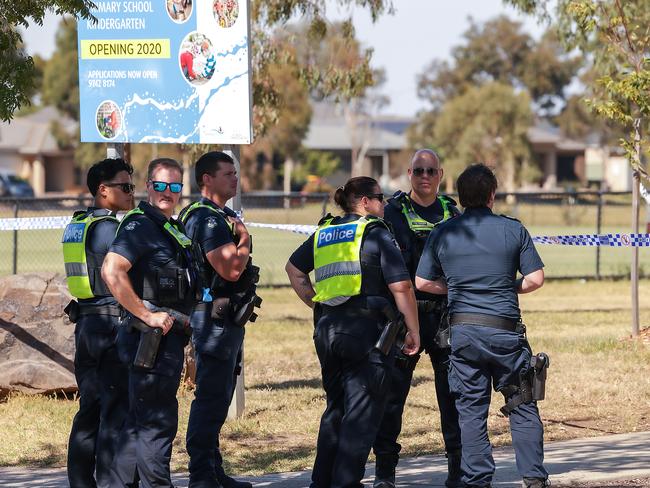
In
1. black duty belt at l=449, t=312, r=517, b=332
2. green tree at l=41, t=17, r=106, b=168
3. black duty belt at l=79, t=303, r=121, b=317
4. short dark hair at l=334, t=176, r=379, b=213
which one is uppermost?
green tree at l=41, t=17, r=106, b=168

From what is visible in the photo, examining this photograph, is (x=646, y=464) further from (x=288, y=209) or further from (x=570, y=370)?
(x=288, y=209)

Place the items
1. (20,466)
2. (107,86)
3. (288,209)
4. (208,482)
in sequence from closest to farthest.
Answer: (208,482)
(20,466)
(107,86)
(288,209)

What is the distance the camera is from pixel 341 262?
638cm

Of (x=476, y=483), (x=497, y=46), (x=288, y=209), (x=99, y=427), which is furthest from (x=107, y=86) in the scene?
(x=497, y=46)

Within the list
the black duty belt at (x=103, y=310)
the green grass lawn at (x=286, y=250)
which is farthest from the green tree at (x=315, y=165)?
the black duty belt at (x=103, y=310)

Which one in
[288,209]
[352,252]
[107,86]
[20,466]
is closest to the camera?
[352,252]

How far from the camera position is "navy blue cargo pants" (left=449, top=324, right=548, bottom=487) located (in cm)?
641

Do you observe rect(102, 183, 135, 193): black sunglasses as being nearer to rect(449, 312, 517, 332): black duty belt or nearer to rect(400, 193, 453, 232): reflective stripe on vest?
rect(400, 193, 453, 232): reflective stripe on vest

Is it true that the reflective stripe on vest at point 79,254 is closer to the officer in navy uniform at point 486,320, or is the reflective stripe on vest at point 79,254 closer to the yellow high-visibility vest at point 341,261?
the yellow high-visibility vest at point 341,261

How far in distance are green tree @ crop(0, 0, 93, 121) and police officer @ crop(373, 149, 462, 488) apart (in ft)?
7.35

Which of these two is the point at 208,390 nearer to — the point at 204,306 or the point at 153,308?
the point at 204,306

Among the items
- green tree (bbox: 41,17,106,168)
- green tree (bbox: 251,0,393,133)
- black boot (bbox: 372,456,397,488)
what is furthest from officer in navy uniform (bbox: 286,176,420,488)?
green tree (bbox: 41,17,106,168)

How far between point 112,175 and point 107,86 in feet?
10.0

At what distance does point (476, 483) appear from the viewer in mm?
6430
